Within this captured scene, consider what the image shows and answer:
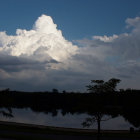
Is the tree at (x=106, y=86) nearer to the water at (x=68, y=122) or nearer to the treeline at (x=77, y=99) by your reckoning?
the treeline at (x=77, y=99)

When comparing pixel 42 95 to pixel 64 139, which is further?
pixel 42 95

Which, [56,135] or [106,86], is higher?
[106,86]

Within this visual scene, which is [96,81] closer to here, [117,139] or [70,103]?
[117,139]

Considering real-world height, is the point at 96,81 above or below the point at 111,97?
above

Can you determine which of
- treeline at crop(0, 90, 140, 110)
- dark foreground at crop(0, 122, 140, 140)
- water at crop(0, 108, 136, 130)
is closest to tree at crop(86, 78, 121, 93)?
treeline at crop(0, 90, 140, 110)

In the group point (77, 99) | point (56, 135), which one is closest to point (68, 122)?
point (56, 135)

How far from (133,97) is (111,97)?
270ft


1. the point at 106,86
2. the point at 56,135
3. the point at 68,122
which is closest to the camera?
the point at 106,86

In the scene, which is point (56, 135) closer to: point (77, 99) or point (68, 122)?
point (77, 99)

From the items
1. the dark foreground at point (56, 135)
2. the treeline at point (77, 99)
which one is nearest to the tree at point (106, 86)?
the treeline at point (77, 99)

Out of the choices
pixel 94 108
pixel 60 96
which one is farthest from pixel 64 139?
pixel 60 96

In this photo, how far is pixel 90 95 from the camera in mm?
19766

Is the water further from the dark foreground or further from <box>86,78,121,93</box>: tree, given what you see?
<box>86,78,121,93</box>: tree

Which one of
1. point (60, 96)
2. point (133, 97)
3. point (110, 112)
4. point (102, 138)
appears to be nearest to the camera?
point (110, 112)
